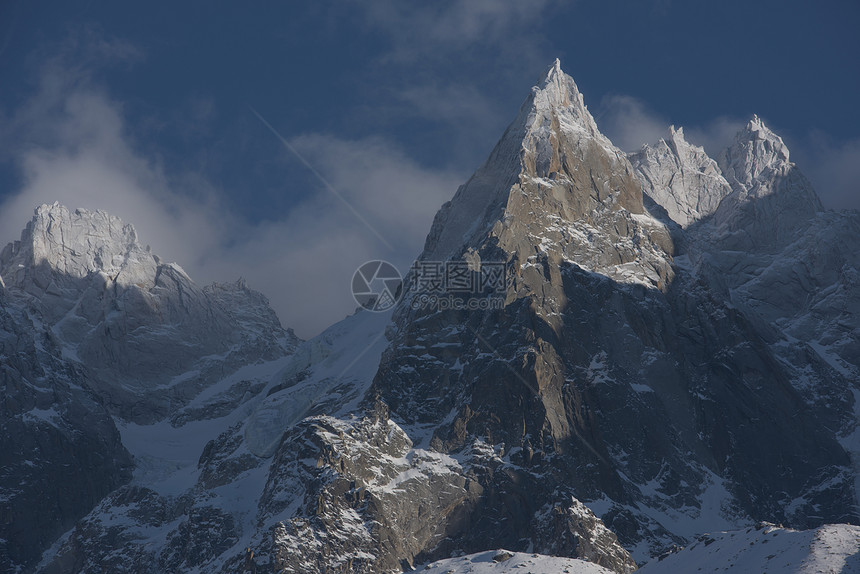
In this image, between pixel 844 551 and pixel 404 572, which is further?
pixel 404 572

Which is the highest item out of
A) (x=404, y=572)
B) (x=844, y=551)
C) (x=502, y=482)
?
(x=502, y=482)

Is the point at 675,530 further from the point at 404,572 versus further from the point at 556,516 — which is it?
the point at 404,572

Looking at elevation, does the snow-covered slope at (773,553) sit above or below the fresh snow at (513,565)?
below

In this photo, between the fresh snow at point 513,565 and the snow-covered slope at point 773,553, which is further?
the fresh snow at point 513,565

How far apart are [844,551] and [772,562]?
813 centimetres

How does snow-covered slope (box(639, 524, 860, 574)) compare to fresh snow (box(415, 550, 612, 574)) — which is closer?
snow-covered slope (box(639, 524, 860, 574))

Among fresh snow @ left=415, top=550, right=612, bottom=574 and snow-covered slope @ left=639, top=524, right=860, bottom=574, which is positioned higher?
fresh snow @ left=415, top=550, right=612, bottom=574

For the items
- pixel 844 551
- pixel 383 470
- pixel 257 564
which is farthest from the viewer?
pixel 383 470

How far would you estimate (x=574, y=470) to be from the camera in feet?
650

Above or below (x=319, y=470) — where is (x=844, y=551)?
below

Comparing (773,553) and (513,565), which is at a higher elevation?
(513,565)

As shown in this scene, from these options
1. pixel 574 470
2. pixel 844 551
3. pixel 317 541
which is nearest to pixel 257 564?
pixel 317 541

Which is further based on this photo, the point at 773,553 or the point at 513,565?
the point at 513,565

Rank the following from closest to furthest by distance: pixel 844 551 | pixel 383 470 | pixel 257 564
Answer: pixel 844 551 → pixel 257 564 → pixel 383 470
